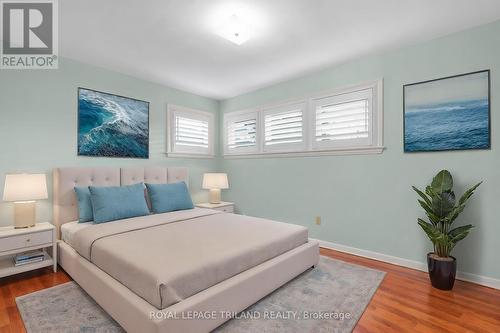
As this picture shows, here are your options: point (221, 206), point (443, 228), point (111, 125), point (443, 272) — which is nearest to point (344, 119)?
point (443, 228)

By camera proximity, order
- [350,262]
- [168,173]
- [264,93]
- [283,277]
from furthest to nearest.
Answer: [264,93]
[168,173]
[350,262]
[283,277]

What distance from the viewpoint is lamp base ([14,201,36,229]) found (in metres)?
2.55

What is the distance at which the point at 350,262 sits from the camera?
2.98m

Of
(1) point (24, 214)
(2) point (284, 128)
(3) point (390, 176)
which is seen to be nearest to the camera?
(1) point (24, 214)

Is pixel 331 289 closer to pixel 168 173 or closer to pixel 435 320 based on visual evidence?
pixel 435 320

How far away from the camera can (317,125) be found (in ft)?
11.8

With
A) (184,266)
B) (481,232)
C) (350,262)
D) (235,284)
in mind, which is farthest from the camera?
(350,262)

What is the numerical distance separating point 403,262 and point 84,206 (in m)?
3.77

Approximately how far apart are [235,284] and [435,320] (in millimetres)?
1545

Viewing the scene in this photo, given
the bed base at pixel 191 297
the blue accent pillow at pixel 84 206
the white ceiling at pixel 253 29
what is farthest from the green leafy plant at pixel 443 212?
the blue accent pillow at pixel 84 206

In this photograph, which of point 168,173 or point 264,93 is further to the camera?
point 264,93

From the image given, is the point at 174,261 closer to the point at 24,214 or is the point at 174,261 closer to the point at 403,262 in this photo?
the point at 24,214

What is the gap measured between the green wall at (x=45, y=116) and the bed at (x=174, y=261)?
252 mm

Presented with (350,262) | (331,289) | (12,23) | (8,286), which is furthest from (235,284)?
(12,23)
